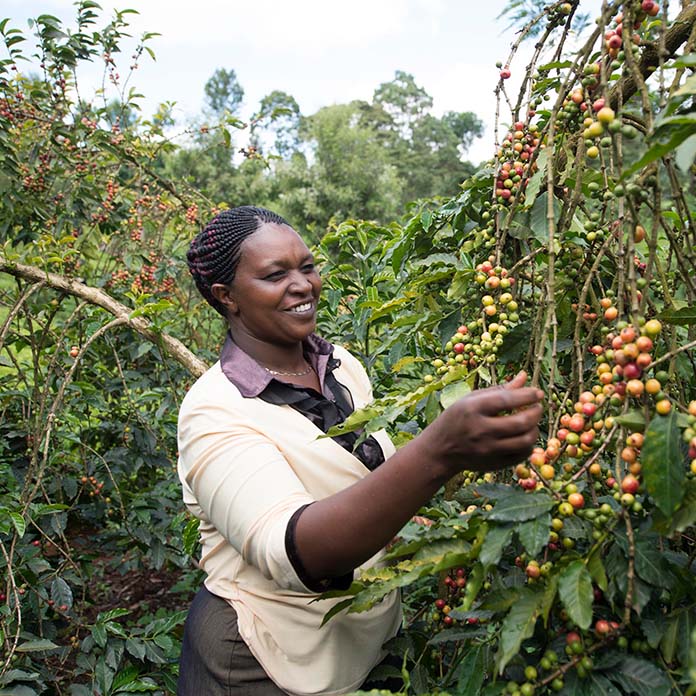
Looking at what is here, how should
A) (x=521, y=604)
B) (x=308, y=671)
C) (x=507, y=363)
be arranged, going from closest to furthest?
(x=521, y=604), (x=308, y=671), (x=507, y=363)

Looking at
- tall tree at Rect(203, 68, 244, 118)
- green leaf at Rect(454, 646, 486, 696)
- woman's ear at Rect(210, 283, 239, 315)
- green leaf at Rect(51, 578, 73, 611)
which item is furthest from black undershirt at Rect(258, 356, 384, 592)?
tall tree at Rect(203, 68, 244, 118)

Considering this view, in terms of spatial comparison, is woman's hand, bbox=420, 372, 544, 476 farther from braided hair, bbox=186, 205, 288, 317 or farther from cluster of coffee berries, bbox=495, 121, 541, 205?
braided hair, bbox=186, 205, 288, 317

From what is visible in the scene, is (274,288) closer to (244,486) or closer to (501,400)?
(244,486)

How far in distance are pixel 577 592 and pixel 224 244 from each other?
1.14 meters

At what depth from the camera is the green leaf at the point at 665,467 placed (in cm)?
90

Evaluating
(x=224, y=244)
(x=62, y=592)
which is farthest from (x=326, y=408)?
(x=62, y=592)

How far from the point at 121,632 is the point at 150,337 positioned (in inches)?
41.3

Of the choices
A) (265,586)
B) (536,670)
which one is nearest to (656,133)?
(536,670)

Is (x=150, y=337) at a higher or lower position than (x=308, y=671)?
higher

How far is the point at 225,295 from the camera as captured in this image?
67.6 inches

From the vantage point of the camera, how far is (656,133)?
869 millimetres

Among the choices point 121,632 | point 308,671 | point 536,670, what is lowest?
point 121,632

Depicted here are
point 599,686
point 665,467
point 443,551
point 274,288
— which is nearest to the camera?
point 665,467

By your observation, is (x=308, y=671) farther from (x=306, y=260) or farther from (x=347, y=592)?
(x=306, y=260)
